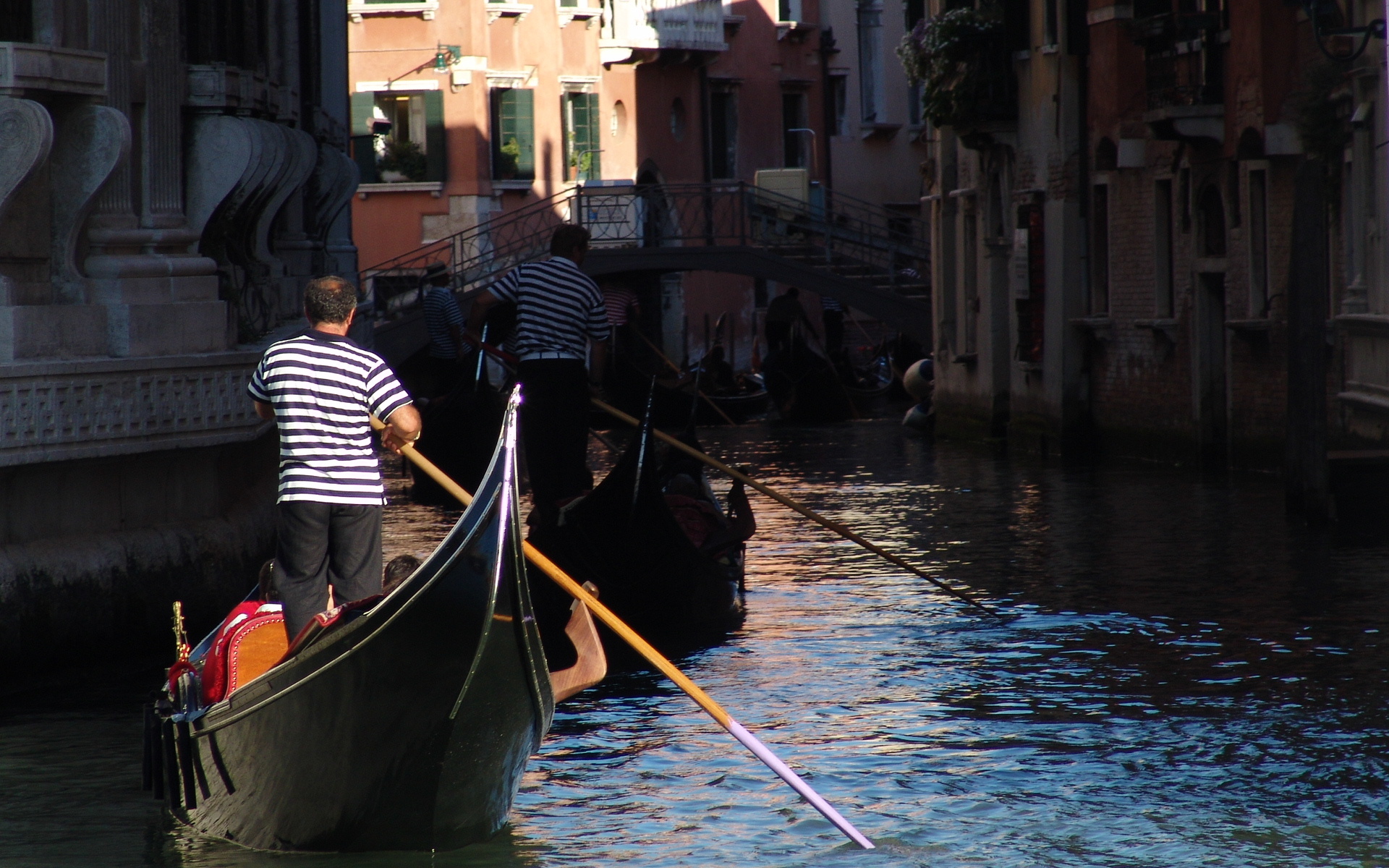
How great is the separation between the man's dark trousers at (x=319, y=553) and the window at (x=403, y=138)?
19320mm

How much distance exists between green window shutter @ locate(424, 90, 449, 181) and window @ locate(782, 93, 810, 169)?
7.70 m

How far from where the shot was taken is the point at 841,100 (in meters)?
31.6

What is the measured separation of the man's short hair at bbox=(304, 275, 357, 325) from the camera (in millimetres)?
4852

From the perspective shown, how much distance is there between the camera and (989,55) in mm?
16172

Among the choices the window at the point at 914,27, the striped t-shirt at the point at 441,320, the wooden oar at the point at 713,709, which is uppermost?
the window at the point at 914,27

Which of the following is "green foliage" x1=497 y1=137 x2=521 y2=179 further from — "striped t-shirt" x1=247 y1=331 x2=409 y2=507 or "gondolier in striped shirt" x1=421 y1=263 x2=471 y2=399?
"striped t-shirt" x1=247 y1=331 x2=409 y2=507

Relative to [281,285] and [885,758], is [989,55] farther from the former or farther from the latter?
[885,758]

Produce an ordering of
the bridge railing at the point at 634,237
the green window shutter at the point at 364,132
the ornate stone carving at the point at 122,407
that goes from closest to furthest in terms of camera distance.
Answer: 1. the ornate stone carving at the point at 122,407
2. the bridge railing at the point at 634,237
3. the green window shutter at the point at 364,132

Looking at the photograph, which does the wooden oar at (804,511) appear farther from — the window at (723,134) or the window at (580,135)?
the window at (723,134)

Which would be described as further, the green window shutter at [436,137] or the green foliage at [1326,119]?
the green window shutter at [436,137]

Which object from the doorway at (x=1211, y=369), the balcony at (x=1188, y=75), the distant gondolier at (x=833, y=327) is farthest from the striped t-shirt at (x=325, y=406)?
the distant gondolier at (x=833, y=327)

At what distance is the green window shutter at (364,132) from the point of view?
23.8 meters

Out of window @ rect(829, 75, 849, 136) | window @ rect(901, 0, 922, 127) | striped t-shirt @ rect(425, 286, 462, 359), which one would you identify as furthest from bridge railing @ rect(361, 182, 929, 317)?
window @ rect(829, 75, 849, 136)

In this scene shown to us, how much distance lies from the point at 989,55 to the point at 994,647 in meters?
9.79
